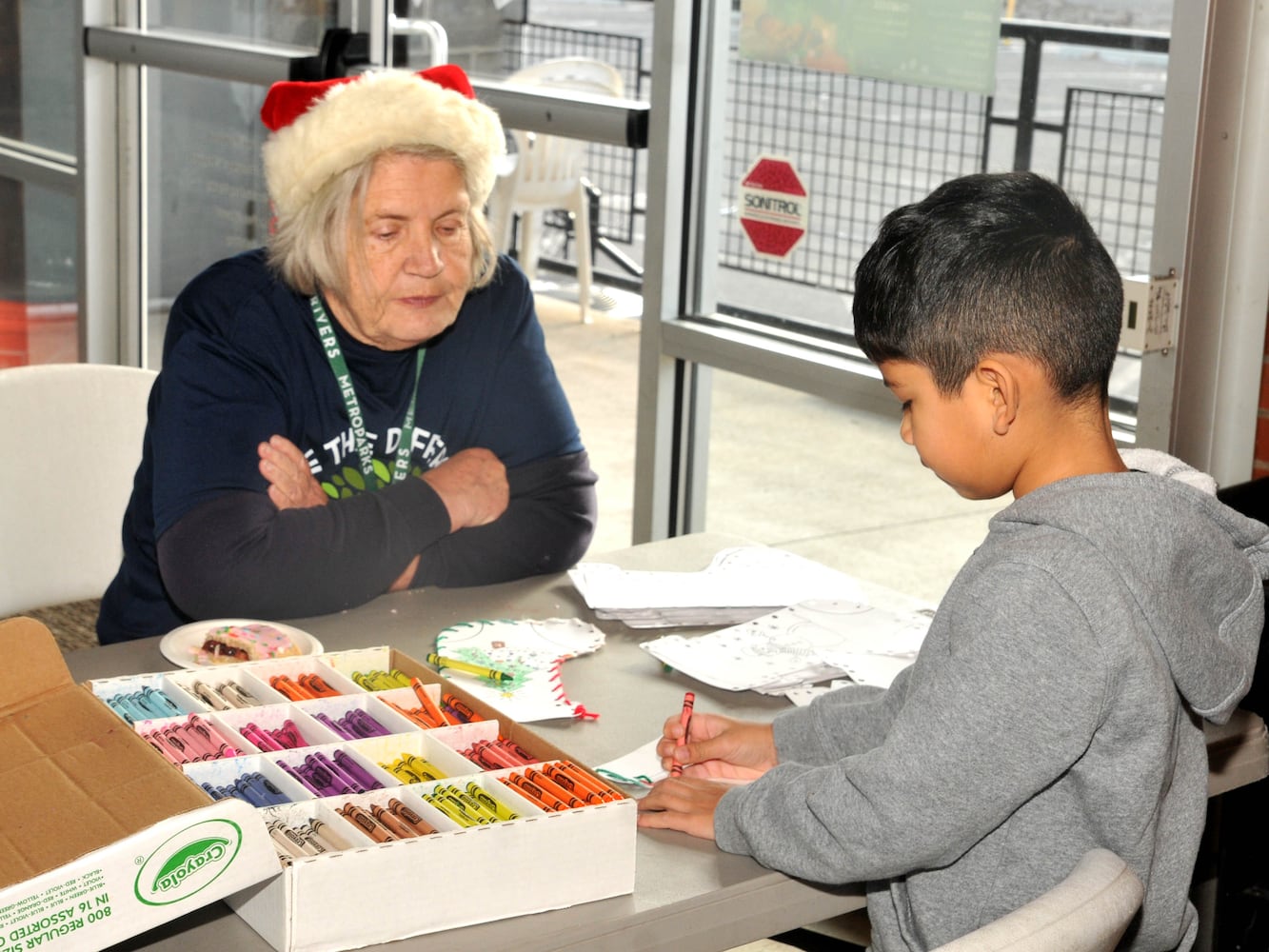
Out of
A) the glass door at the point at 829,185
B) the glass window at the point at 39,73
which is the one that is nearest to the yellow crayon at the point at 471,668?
the glass door at the point at 829,185

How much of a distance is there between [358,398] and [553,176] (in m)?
1.74

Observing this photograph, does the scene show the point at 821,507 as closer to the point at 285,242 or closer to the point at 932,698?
the point at 285,242

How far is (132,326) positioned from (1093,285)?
385cm

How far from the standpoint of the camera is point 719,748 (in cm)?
153

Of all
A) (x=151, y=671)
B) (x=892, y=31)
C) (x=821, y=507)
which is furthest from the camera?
(x=821, y=507)

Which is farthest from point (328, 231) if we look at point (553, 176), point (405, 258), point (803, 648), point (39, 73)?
point (39, 73)

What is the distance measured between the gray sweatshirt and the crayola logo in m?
0.46

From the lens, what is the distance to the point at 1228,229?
7.29 ft

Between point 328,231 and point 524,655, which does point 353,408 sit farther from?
point 524,655

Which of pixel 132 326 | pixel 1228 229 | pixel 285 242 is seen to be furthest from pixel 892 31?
pixel 132 326

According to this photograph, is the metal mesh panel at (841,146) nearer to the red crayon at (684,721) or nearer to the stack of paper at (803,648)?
the stack of paper at (803,648)

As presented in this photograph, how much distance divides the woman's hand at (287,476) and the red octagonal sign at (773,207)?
1215 mm

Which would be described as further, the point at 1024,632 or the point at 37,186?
the point at 37,186

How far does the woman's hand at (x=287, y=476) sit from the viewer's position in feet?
6.42
